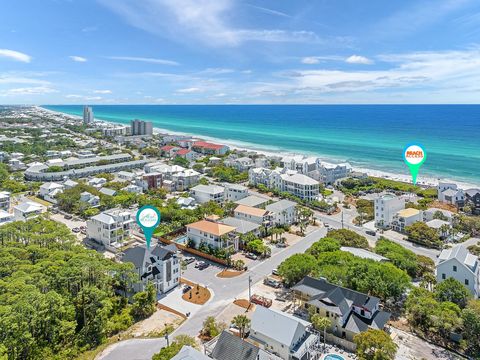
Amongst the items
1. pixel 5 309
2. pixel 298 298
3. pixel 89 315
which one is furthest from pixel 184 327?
pixel 5 309

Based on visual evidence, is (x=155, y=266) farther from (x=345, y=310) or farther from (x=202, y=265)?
(x=345, y=310)

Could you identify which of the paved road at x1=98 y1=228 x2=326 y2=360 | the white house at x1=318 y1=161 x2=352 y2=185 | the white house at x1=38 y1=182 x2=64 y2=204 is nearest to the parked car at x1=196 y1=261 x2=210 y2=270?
the paved road at x1=98 y1=228 x2=326 y2=360

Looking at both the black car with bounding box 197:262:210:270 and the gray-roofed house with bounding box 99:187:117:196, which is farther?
the gray-roofed house with bounding box 99:187:117:196

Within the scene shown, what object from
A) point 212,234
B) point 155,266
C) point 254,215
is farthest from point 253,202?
point 155,266

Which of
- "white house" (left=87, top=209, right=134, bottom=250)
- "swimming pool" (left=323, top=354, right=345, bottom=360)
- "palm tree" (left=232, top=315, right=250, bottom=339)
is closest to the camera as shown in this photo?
"swimming pool" (left=323, top=354, right=345, bottom=360)

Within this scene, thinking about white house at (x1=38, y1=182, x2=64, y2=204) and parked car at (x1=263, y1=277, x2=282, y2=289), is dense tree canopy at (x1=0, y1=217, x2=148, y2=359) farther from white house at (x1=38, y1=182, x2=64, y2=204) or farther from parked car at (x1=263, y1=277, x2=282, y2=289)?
white house at (x1=38, y1=182, x2=64, y2=204)

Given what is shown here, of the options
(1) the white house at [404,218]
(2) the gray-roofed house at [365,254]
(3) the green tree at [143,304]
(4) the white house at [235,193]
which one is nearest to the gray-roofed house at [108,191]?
(4) the white house at [235,193]

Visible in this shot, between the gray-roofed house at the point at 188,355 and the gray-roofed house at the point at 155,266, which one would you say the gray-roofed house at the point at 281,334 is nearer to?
the gray-roofed house at the point at 188,355
